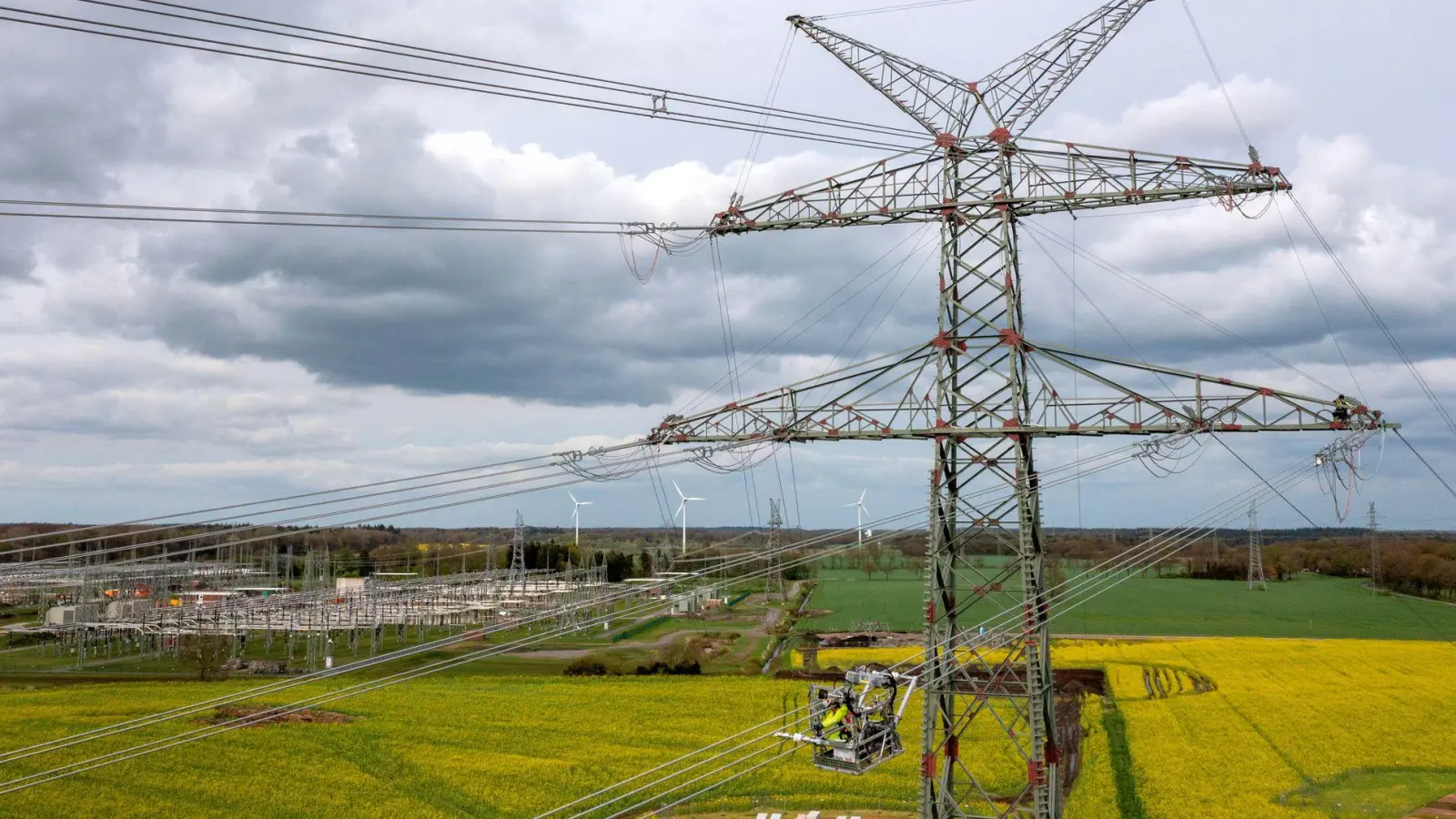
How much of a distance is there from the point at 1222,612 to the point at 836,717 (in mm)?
70036

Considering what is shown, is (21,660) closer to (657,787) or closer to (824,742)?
(657,787)

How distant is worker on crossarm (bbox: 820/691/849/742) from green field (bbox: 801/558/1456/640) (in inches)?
1709

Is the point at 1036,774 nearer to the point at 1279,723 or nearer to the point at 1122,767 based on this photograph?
the point at 1122,767

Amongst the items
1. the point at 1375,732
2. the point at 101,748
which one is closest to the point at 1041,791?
the point at 1375,732

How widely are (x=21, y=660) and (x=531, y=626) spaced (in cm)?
3375

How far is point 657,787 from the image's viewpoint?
113 feet

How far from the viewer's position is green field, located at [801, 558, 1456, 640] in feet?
214

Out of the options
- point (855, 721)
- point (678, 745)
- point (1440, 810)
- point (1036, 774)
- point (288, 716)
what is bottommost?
point (1440, 810)

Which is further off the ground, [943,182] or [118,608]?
[943,182]

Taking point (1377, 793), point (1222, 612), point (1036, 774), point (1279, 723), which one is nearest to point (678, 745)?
point (1036, 774)

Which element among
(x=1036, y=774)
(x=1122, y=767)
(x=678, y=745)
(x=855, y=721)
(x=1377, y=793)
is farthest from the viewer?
(x=678, y=745)

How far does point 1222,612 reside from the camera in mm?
74062

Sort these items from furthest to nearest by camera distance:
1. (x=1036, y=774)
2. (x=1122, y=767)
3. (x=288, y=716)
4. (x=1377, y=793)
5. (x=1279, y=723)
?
(x=288, y=716), (x=1279, y=723), (x=1122, y=767), (x=1377, y=793), (x=1036, y=774)

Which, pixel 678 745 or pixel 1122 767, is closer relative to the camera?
pixel 1122 767
